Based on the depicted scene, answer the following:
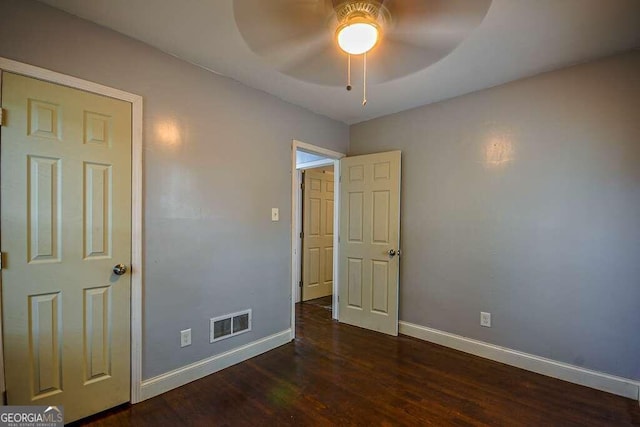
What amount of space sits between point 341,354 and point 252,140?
2122 mm

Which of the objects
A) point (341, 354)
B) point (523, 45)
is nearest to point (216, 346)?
point (341, 354)

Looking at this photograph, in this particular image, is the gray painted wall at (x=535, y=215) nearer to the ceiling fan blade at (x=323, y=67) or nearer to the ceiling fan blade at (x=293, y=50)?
the ceiling fan blade at (x=323, y=67)

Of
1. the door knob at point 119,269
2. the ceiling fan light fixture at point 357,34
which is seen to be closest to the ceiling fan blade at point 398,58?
the ceiling fan light fixture at point 357,34

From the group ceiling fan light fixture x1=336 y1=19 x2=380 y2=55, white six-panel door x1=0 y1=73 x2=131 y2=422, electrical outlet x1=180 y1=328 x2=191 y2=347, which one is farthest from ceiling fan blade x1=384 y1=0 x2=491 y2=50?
electrical outlet x1=180 y1=328 x2=191 y2=347

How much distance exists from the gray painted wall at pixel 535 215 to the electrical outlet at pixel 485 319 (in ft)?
0.15

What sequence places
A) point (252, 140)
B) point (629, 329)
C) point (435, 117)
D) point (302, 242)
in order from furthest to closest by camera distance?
point (302, 242) < point (435, 117) < point (252, 140) < point (629, 329)

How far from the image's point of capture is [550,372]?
2.36 m

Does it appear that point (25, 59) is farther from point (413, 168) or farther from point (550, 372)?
point (550, 372)

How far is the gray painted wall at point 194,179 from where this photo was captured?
1771mm

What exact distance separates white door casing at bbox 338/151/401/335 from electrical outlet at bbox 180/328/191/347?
73.3 inches

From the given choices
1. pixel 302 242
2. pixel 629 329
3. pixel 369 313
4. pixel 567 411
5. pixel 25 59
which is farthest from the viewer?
pixel 302 242

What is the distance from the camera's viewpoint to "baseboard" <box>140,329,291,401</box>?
6.74 feet
